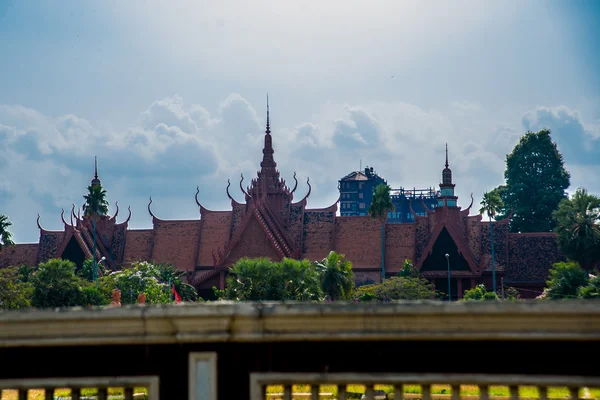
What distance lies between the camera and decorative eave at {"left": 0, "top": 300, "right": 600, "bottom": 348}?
659 centimetres

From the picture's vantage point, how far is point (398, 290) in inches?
2101

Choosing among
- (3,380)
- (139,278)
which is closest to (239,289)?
(139,278)

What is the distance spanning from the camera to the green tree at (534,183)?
271 feet

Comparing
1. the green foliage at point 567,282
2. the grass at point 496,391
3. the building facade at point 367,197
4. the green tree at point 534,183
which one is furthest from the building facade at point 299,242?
the building facade at point 367,197

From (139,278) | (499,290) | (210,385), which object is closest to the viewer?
(210,385)

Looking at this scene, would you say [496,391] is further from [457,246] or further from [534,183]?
[534,183]

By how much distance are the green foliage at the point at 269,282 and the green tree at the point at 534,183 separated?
4285 centimetres

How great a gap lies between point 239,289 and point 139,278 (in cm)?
1202

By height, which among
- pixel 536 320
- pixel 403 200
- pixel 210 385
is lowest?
pixel 210 385

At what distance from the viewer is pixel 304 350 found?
7.00 meters

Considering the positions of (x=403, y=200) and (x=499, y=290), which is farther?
(x=403, y=200)

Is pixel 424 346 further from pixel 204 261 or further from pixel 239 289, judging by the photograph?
pixel 204 261

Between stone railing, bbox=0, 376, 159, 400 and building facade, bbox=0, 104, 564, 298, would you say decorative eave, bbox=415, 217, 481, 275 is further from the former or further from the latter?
stone railing, bbox=0, 376, 159, 400

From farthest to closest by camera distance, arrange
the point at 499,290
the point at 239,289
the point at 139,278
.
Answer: the point at 499,290 < the point at 139,278 < the point at 239,289
